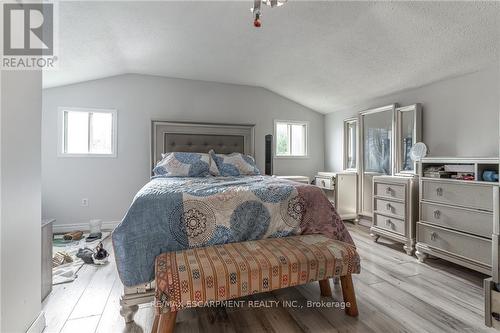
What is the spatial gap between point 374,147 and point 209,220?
9.88ft

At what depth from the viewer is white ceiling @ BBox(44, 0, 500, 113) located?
6.73 feet

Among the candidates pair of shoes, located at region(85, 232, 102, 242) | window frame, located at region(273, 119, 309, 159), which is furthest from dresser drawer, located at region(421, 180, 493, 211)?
pair of shoes, located at region(85, 232, 102, 242)

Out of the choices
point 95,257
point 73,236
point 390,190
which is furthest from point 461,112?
point 73,236

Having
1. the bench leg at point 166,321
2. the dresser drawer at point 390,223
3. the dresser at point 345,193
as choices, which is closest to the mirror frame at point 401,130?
the dresser drawer at point 390,223

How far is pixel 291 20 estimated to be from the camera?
2326mm

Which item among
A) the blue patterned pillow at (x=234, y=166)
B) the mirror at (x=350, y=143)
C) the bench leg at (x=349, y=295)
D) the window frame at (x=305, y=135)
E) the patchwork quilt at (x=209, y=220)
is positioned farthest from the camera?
the window frame at (x=305, y=135)

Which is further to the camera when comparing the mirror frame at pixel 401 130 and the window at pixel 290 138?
the window at pixel 290 138

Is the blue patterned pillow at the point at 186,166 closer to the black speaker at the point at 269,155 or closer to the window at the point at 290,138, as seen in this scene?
the black speaker at the point at 269,155

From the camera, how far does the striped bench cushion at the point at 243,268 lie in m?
1.23

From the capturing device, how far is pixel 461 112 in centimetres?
260

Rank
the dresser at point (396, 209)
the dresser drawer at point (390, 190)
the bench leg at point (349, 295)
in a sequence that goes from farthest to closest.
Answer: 1. the dresser drawer at point (390, 190)
2. the dresser at point (396, 209)
3. the bench leg at point (349, 295)

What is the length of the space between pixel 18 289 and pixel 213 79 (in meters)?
3.34

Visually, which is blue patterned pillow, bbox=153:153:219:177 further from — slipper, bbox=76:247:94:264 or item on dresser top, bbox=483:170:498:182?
item on dresser top, bbox=483:170:498:182

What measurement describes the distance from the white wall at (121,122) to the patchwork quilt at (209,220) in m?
2.24
